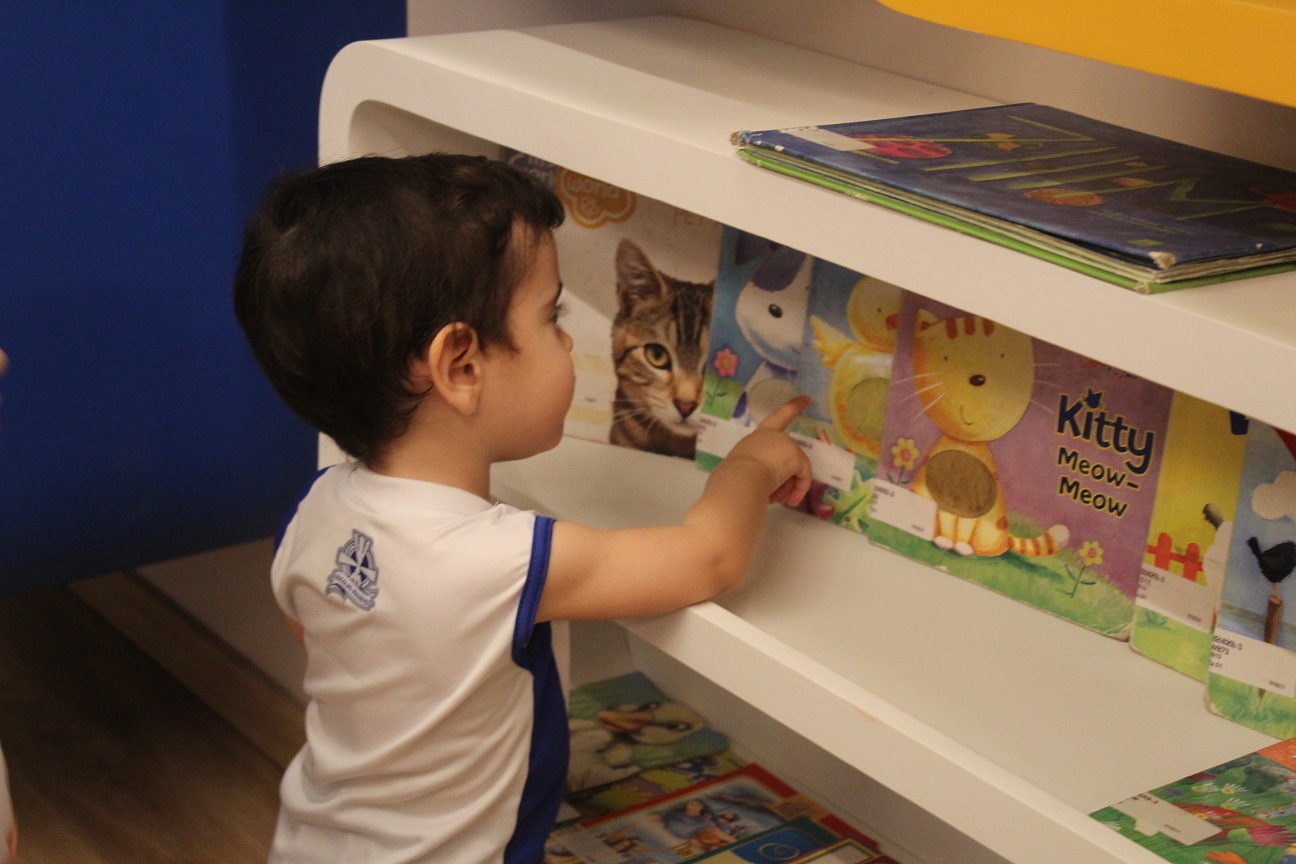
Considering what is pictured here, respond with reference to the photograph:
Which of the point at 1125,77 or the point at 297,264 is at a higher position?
the point at 1125,77

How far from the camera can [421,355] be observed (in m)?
0.84

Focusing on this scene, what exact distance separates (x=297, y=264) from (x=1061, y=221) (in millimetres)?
451

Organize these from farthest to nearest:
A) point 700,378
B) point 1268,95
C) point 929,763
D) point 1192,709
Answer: point 700,378 → point 1192,709 → point 929,763 → point 1268,95

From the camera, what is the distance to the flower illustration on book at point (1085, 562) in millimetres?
905

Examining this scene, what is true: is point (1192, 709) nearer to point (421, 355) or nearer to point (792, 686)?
point (792, 686)

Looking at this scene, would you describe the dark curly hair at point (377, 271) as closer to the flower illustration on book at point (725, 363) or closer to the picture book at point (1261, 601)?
the flower illustration on book at point (725, 363)

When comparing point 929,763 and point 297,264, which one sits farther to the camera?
point 297,264

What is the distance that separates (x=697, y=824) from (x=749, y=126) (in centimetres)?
63

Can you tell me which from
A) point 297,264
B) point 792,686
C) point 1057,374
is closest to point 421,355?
point 297,264

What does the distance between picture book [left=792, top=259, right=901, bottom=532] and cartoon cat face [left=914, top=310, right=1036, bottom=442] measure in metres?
0.03

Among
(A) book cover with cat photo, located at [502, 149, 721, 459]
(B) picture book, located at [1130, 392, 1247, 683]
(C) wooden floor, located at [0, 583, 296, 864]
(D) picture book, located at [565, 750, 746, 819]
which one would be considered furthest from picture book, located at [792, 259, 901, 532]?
(C) wooden floor, located at [0, 583, 296, 864]

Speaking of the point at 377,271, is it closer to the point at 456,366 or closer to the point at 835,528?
the point at 456,366

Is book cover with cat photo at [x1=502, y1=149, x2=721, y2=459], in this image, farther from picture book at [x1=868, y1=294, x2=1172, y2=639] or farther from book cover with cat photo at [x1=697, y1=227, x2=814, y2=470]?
A: picture book at [x1=868, y1=294, x2=1172, y2=639]

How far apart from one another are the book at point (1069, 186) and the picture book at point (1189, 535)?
15 cm
